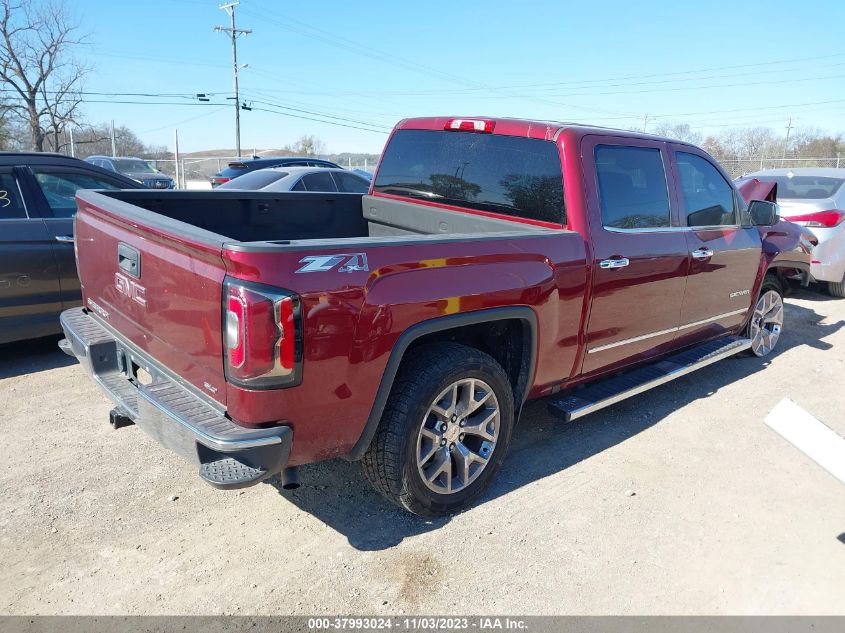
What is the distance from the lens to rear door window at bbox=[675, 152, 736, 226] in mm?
4402

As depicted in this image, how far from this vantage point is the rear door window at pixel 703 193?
14.4 feet

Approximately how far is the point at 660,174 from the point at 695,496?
6.89 ft

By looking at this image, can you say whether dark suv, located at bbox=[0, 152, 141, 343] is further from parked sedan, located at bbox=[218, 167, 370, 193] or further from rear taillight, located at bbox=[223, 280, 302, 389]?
parked sedan, located at bbox=[218, 167, 370, 193]

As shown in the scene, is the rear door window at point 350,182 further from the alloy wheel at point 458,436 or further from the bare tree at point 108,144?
the bare tree at point 108,144

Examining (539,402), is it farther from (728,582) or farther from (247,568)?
(247,568)

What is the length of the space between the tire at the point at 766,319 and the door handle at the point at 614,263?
250 cm

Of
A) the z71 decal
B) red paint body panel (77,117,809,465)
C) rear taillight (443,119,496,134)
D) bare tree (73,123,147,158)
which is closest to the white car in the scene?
red paint body panel (77,117,809,465)

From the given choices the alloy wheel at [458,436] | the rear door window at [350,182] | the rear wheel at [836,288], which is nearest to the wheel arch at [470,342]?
the alloy wheel at [458,436]

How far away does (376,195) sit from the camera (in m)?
4.76

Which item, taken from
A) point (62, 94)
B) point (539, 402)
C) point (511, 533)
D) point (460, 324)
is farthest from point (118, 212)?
point (62, 94)

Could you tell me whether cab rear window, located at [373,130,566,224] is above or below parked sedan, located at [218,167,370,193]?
above

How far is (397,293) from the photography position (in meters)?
2.69

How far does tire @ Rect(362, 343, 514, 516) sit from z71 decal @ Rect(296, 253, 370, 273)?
68 cm

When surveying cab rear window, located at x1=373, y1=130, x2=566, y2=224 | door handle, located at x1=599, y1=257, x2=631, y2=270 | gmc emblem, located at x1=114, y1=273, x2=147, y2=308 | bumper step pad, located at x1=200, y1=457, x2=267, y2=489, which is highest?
cab rear window, located at x1=373, y1=130, x2=566, y2=224
